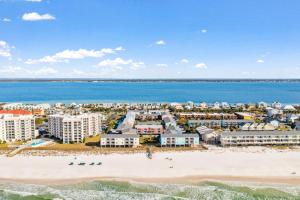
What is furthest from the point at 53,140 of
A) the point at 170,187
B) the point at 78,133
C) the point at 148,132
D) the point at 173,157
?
the point at 170,187

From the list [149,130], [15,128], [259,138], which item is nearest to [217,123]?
[149,130]

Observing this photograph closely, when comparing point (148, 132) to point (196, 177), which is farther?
point (148, 132)

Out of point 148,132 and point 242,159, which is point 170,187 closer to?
point 242,159

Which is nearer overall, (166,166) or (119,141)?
(166,166)

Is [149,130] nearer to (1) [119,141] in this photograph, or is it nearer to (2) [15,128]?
(1) [119,141]

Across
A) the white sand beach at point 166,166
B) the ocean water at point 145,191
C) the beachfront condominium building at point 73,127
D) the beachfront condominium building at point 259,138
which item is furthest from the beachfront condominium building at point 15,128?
the beachfront condominium building at point 259,138

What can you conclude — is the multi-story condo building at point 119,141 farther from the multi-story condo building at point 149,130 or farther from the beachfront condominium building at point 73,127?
the multi-story condo building at point 149,130

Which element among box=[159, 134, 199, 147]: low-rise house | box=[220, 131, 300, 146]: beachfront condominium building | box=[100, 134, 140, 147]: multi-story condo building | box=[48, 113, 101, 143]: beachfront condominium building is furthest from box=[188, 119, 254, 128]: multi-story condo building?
box=[48, 113, 101, 143]: beachfront condominium building
